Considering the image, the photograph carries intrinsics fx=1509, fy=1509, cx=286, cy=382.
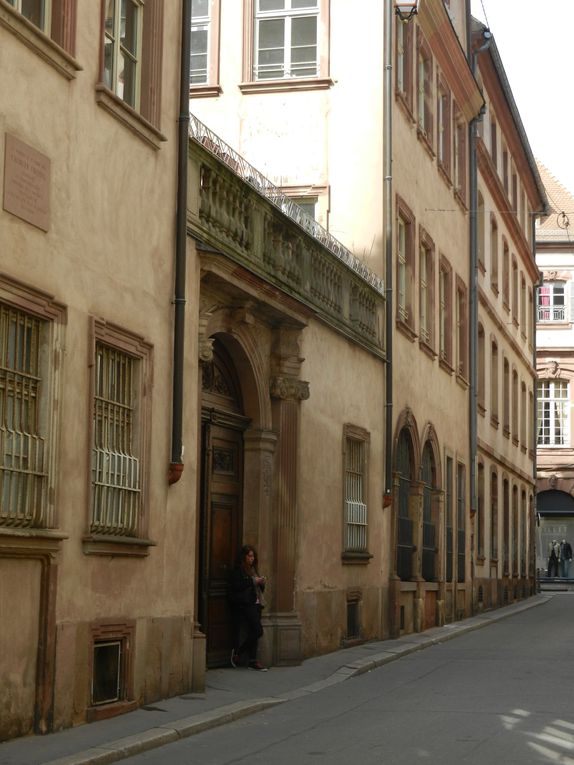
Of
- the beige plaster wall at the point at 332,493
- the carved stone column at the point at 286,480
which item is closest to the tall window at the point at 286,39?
the beige plaster wall at the point at 332,493

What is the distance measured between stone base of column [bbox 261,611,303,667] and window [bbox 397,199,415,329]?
8791 mm

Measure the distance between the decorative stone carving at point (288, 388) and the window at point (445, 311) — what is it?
40.0 ft

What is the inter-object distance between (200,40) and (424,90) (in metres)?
6.09

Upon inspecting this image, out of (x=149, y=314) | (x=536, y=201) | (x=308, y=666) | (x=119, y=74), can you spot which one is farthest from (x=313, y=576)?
(x=536, y=201)

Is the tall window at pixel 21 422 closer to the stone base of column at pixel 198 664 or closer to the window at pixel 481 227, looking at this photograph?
the stone base of column at pixel 198 664

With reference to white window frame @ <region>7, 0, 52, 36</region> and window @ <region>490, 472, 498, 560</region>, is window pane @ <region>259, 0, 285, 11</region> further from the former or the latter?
window @ <region>490, 472, 498, 560</region>

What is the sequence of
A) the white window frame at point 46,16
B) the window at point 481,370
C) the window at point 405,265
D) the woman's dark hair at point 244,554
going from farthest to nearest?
the window at point 481,370 < the window at point 405,265 < the woman's dark hair at point 244,554 < the white window frame at point 46,16

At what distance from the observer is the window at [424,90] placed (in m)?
29.0

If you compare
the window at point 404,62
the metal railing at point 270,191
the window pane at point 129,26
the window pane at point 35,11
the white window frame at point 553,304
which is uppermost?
the white window frame at point 553,304

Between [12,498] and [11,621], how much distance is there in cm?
94

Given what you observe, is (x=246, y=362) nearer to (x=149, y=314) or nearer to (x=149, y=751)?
(x=149, y=314)

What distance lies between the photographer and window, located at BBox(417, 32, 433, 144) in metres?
29.0

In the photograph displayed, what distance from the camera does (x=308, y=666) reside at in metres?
18.6

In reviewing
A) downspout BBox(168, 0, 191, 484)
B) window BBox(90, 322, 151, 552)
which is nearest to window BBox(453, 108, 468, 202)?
downspout BBox(168, 0, 191, 484)
